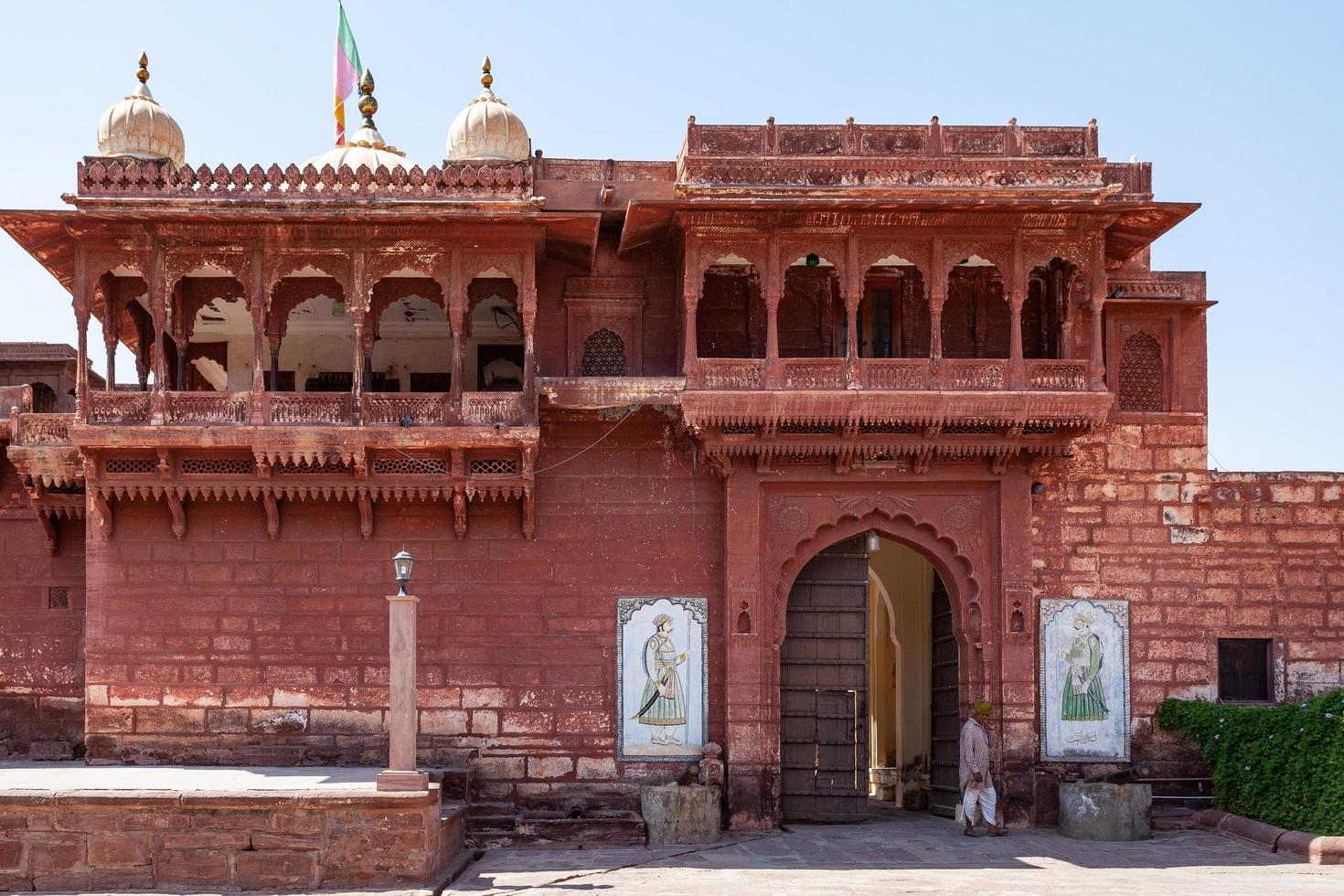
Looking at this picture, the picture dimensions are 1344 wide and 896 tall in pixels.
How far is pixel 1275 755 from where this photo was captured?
14273 millimetres

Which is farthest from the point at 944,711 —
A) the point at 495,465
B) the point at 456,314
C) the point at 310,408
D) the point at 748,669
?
the point at 310,408

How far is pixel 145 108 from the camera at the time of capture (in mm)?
15602

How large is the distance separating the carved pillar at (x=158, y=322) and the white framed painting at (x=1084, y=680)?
9673 millimetres

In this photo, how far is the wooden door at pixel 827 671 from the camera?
16.5 metres

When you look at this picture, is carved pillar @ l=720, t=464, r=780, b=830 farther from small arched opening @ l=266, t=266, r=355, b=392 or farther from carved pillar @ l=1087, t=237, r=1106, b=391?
small arched opening @ l=266, t=266, r=355, b=392

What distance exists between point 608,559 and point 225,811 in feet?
16.9

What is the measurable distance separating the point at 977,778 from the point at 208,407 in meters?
Result: 8.91

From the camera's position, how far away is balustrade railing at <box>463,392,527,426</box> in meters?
15.2

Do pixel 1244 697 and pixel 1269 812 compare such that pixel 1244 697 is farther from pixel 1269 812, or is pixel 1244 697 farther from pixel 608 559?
pixel 608 559

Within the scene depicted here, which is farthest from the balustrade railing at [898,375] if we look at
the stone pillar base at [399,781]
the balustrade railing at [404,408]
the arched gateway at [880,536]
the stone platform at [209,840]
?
the stone platform at [209,840]

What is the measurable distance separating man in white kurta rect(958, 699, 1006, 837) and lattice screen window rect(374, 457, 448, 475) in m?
6.23

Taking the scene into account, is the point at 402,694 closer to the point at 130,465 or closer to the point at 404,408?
the point at 404,408

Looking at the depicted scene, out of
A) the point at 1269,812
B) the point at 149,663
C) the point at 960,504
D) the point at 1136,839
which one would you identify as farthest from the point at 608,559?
the point at 1269,812

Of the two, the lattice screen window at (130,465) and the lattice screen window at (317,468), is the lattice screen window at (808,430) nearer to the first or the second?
the lattice screen window at (317,468)
